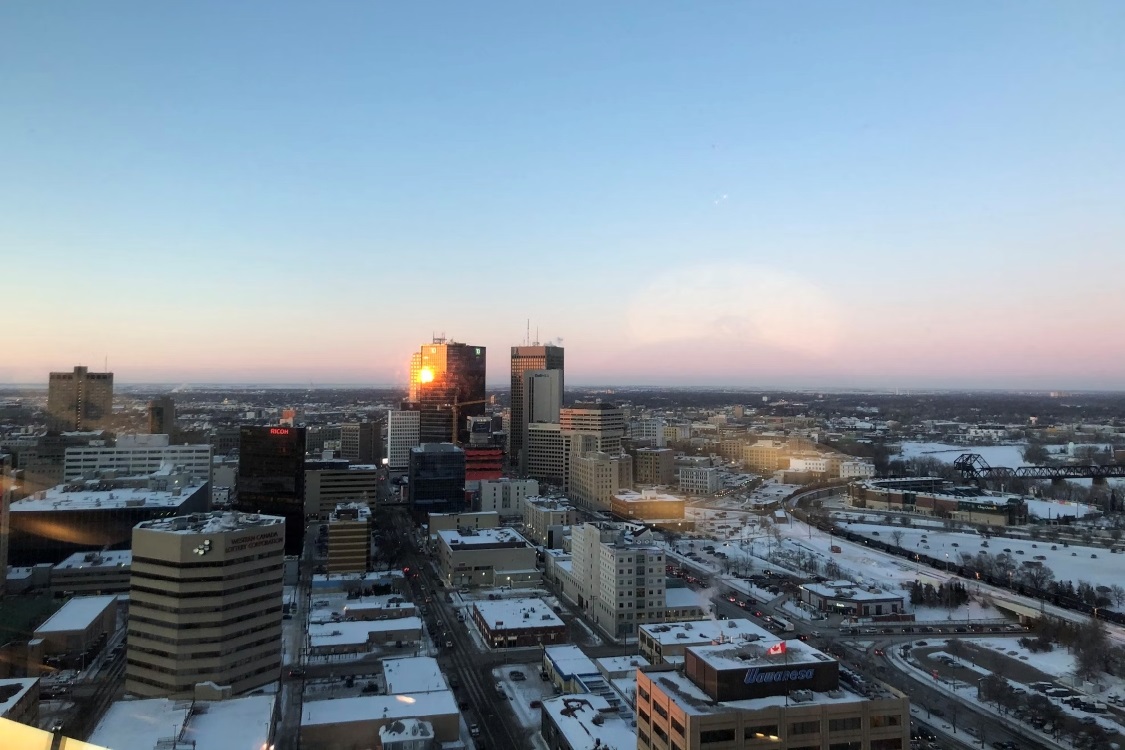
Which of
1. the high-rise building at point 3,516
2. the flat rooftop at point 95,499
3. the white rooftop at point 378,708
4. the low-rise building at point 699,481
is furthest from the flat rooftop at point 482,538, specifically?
the low-rise building at point 699,481

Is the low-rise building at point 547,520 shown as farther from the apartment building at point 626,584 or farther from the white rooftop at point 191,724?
the white rooftop at point 191,724

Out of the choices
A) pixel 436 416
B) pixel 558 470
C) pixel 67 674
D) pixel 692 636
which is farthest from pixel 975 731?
pixel 436 416

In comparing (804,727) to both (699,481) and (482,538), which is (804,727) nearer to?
(482,538)

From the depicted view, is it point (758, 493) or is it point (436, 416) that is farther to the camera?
point (436, 416)

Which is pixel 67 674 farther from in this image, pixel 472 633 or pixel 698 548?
pixel 698 548

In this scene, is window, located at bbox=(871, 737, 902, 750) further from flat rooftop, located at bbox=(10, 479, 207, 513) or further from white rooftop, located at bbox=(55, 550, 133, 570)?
flat rooftop, located at bbox=(10, 479, 207, 513)

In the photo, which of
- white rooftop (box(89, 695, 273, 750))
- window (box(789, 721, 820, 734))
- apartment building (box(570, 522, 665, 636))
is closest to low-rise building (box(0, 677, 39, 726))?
white rooftop (box(89, 695, 273, 750))
